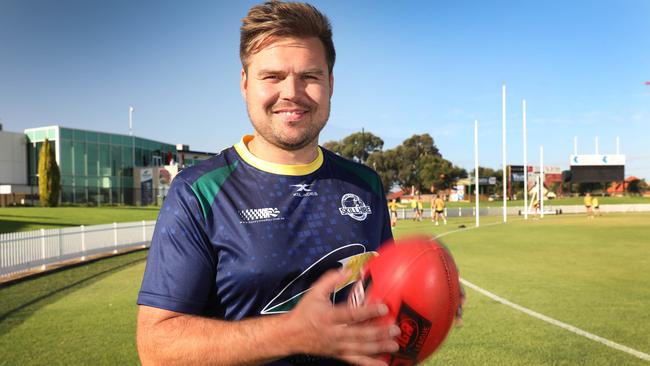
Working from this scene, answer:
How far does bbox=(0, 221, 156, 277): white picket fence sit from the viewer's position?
1239cm

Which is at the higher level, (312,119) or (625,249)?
(312,119)

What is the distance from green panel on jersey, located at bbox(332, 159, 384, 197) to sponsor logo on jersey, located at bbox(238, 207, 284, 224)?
621mm

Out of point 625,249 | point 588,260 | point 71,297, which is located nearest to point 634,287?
point 588,260

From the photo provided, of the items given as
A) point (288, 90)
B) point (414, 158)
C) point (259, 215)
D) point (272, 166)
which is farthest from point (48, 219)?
point (414, 158)

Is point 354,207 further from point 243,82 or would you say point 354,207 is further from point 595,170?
point 595,170

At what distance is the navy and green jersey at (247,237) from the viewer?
5.54ft

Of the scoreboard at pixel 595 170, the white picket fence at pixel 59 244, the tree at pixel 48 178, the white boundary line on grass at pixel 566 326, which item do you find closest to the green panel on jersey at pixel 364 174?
the white boundary line on grass at pixel 566 326

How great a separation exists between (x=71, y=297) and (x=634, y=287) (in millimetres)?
11965

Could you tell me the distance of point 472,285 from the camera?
33.0 feet

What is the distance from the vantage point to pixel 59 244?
14.6 metres

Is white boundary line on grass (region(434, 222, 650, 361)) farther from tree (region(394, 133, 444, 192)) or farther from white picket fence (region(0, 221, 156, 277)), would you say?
tree (region(394, 133, 444, 192))

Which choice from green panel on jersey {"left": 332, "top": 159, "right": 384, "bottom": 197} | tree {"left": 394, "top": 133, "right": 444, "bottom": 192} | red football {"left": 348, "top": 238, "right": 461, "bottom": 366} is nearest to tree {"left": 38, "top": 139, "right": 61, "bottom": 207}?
green panel on jersey {"left": 332, "top": 159, "right": 384, "bottom": 197}

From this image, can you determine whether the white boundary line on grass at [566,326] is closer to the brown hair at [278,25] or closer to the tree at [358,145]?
the brown hair at [278,25]

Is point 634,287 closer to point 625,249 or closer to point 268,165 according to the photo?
point 625,249
